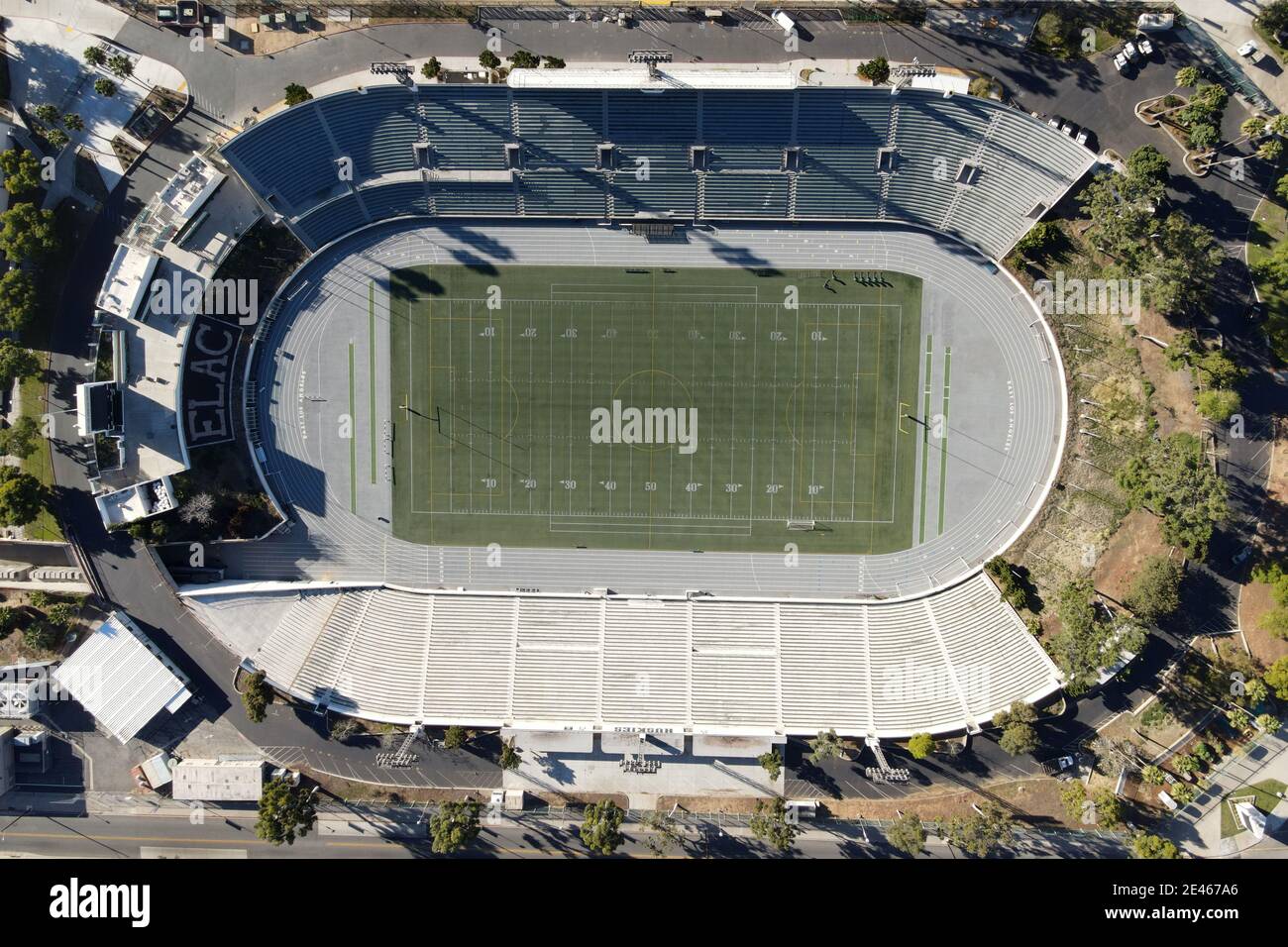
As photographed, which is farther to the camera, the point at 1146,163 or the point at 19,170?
the point at 19,170

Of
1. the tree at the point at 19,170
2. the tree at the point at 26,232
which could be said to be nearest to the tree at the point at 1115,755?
the tree at the point at 26,232

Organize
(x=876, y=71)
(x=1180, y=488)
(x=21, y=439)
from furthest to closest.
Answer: (x=21, y=439) → (x=876, y=71) → (x=1180, y=488)

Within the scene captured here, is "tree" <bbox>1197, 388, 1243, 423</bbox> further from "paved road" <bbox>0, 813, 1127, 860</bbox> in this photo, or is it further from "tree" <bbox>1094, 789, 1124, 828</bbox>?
"paved road" <bbox>0, 813, 1127, 860</bbox>

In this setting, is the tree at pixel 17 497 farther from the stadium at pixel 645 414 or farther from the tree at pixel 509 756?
the tree at pixel 509 756

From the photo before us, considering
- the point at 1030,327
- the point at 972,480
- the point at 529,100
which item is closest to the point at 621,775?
the point at 972,480

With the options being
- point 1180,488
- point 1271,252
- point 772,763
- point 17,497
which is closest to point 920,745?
point 772,763

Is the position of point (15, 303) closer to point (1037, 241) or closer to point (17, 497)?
point (17, 497)
